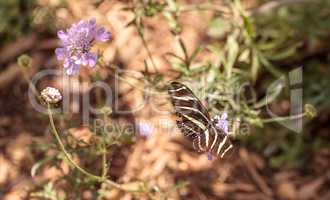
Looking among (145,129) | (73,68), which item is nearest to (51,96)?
(73,68)

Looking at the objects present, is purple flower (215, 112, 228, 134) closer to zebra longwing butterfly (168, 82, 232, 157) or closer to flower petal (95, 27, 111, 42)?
zebra longwing butterfly (168, 82, 232, 157)

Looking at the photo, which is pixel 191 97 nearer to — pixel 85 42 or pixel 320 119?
pixel 85 42

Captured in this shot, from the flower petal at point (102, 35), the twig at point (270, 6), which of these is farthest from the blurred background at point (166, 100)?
the flower petal at point (102, 35)

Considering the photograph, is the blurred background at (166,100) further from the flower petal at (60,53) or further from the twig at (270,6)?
the flower petal at (60,53)

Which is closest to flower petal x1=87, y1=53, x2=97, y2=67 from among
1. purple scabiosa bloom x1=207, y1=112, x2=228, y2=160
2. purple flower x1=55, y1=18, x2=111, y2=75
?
purple flower x1=55, y1=18, x2=111, y2=75

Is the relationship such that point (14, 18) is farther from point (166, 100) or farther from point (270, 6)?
point (270, 6)
